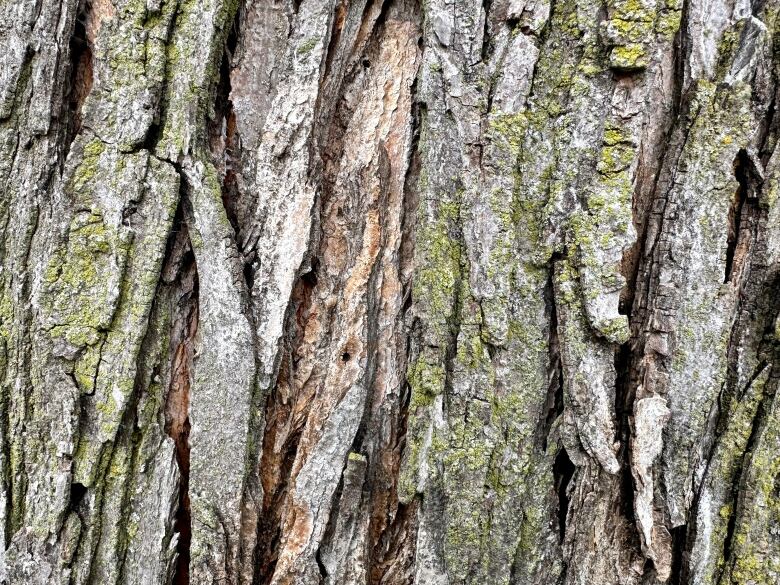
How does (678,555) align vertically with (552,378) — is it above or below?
below

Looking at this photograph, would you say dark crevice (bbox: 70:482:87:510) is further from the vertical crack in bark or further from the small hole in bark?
the vertical crack in bark

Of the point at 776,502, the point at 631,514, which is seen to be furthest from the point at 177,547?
the point at 776,502

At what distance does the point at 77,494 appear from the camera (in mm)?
1688

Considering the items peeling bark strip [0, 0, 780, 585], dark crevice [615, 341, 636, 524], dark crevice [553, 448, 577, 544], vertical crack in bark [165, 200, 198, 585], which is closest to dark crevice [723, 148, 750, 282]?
peeling bark strip [0, 0, 780, 585]

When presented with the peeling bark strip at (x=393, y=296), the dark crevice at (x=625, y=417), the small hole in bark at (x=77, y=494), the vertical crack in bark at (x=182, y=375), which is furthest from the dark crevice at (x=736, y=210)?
the small hole in bark at (x=77, y=494)

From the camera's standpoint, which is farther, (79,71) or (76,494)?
(79,71)

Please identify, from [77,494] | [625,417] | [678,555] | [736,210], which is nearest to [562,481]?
[625,417]

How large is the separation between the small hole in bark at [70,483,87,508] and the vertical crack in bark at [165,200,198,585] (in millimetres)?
291

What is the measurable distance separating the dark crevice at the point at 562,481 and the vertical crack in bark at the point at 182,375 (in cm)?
120

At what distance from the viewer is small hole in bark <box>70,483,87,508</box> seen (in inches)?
66.0

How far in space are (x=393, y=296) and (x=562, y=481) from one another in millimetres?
806

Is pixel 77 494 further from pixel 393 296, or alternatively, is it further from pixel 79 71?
pixel 79 71

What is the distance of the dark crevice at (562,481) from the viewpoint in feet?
5.48

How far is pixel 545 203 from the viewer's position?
5.33 feet
